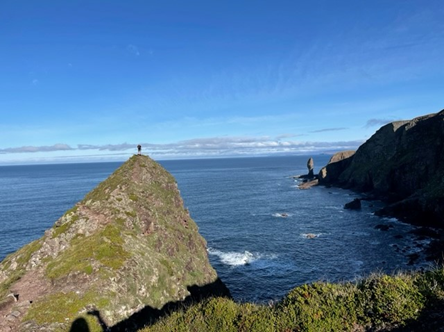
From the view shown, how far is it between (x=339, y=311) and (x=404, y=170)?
104761mm

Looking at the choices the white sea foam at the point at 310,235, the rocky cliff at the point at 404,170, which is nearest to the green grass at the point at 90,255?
the white sea foam at the point at 310,235

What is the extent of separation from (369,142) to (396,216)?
6662 centimetres

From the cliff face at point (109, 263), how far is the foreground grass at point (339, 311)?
49.7ft

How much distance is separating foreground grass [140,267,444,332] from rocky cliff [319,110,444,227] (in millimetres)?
72465

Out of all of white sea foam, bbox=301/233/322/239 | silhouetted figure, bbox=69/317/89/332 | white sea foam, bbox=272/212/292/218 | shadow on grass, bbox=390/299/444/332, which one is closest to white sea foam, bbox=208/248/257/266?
white sea foam, bbox=301/233/322/239

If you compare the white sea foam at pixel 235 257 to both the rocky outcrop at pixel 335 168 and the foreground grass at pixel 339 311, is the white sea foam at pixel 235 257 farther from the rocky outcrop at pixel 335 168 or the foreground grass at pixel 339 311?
the rocky outcrop at pixel 335 168

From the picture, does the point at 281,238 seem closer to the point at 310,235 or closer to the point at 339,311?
the point at 310,235

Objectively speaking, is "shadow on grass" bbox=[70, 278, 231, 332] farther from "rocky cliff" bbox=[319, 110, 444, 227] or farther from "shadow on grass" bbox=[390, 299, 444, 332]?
"rocky cliff" bbox=[319, 110, 444, 227]

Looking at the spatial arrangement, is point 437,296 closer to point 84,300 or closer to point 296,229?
point 84,300

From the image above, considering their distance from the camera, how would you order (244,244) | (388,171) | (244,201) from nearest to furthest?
(244,244) < (388,171) < (244,201)

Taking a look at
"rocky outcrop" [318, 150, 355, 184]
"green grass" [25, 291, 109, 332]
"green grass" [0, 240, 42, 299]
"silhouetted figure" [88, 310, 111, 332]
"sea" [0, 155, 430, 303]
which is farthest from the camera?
"rocky outcrop" [318, 150, 355, 184]

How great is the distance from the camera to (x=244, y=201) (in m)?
121

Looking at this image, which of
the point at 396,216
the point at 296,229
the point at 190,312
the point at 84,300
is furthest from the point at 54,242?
the point at 396,216

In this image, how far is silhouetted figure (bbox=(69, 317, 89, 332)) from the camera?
2492cm
